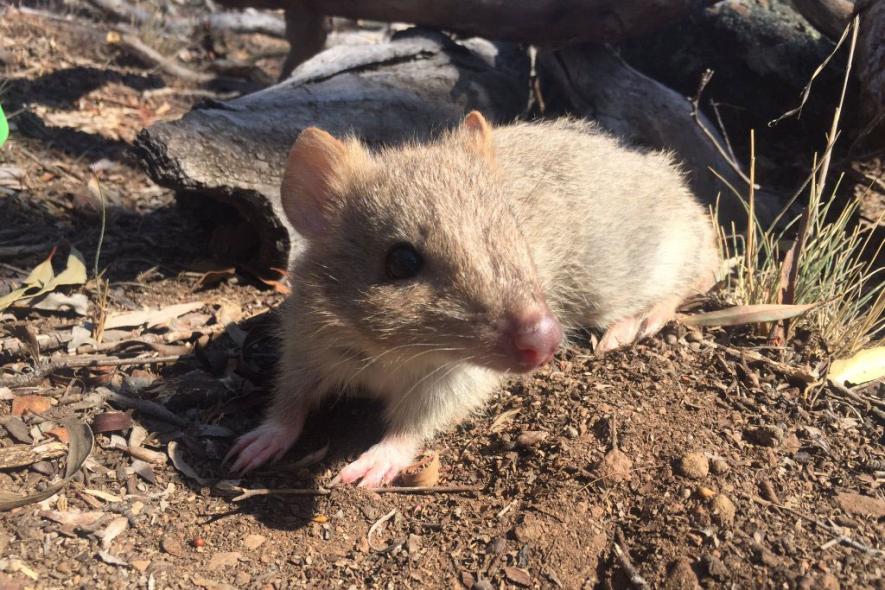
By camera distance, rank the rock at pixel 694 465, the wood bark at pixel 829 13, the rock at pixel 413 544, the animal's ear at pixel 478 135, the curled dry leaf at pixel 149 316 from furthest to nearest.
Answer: the wood bark at pixel 829 13 → the curled dry leaf at pixel 149 316 → the animal's ear at pixel 478 135 → the rock at pixel 694 465 → the rock at pixel 413 544

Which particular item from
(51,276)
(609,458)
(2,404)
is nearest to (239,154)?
(51,276)

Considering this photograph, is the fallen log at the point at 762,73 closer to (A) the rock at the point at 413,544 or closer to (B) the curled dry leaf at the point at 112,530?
(A) the rock at the point at 413,544

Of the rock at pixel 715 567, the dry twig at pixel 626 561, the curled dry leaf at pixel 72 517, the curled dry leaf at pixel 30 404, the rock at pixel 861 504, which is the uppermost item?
the curled dry leaf at pixel 30 404

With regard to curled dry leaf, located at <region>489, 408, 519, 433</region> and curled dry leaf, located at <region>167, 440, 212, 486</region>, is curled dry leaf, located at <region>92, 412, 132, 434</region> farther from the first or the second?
curled dry leaf, located at <region>489, 408, 519, 433</region>

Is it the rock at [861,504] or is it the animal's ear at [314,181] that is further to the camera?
the animal's ear at [314,181]

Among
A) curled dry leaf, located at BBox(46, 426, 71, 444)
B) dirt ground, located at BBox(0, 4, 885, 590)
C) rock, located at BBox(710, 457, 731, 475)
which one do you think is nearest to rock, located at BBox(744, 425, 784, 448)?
dirt ground, located at BBox(0, 4, 885, 590)

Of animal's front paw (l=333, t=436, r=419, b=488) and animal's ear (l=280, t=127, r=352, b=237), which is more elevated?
animal's ear (l=280, t=127, r=352, b=237)

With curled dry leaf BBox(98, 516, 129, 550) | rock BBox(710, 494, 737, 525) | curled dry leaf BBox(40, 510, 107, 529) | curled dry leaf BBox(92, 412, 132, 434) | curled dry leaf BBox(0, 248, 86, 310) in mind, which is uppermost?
curled dry leaf BBox(0, 248, 86, 310)

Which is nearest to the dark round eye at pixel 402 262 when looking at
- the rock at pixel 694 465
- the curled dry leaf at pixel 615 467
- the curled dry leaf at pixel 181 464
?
the curled dry leaf at pixel 615 467
